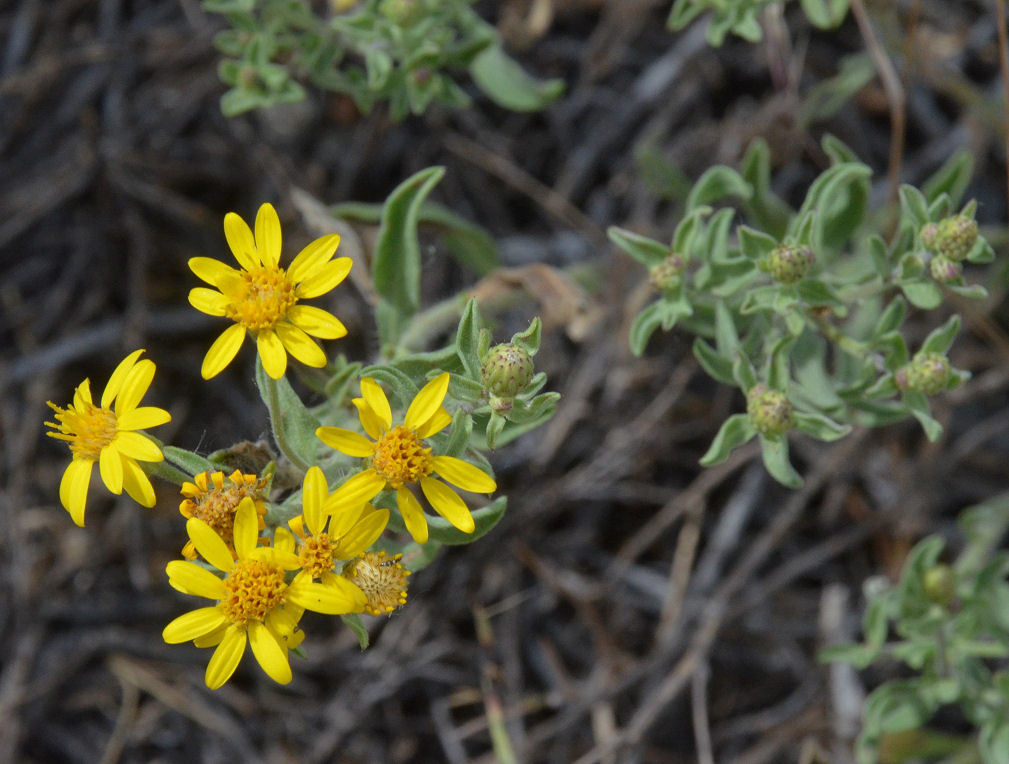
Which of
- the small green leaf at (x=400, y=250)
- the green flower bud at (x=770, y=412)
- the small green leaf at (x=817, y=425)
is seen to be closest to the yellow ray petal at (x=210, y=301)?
the small green leaf at (x=400, y=250)

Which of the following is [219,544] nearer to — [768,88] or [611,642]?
[611,642]

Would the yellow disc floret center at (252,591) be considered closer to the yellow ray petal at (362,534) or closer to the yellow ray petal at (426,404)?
the yellow ray petal at (362,534)

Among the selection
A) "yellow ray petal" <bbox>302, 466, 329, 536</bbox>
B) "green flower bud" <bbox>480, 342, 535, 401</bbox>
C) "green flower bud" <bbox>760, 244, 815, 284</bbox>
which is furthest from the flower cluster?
"green flower bud" <bbox>760, 244, 815, 284</bbox>

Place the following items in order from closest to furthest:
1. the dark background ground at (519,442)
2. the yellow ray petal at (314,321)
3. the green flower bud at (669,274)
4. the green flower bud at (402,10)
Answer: the yellow ray petal at (314,321) → the green flower bud at (669,274) → the green flower bud at (402,10) → the dark background ground at (519,442)

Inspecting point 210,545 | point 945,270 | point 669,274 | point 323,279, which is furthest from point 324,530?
point 945,270

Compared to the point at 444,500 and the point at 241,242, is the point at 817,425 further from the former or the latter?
the point at 241,242
